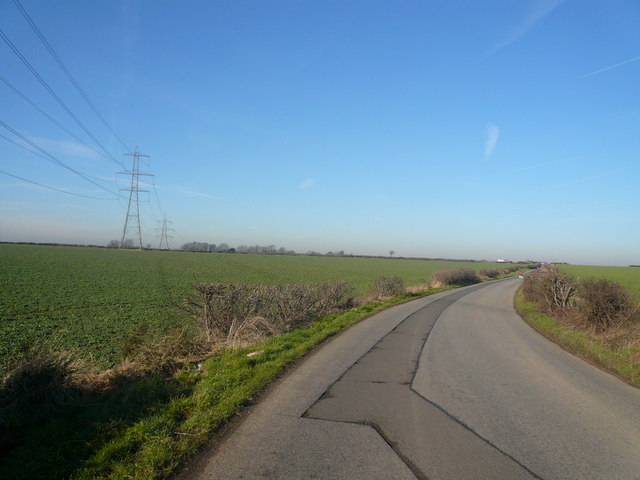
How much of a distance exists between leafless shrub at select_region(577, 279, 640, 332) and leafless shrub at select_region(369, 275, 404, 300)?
11.6 m

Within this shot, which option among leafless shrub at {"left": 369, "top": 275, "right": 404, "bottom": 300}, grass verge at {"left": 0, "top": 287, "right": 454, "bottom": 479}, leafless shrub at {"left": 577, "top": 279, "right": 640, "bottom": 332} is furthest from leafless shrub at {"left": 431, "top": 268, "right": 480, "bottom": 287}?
grass verge at {"left": 0, "top": 287, "right": 454, "bottom": 479}

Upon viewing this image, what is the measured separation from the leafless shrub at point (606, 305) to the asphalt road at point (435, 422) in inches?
164

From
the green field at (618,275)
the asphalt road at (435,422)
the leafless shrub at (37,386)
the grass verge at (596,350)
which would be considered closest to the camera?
the asphalt road at (435,422)

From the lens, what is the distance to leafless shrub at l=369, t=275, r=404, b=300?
24041 millimetres

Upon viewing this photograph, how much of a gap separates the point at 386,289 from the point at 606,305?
44.8 feet

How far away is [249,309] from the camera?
460 inches

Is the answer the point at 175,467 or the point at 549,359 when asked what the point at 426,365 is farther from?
the point at 175,467

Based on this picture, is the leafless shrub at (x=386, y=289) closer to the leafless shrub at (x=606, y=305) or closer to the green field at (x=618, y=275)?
the green field at (x=618, y=275)

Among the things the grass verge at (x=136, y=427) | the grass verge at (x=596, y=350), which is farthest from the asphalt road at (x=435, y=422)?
the grass verge at (x=596, y=350)

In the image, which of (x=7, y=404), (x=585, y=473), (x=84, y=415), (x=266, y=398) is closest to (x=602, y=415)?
(x=585, y=473)

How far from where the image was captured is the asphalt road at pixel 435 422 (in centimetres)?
384

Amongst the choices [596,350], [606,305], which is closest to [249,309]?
[596,350]

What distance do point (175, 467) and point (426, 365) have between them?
5.68 meters

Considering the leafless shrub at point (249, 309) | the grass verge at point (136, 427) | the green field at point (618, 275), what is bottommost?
the grass verge at point (136, 427)
